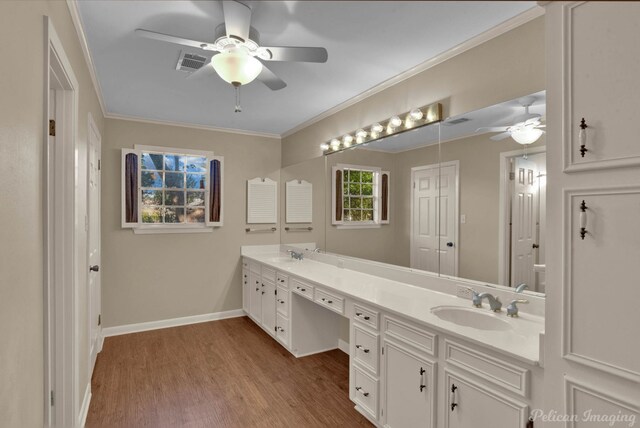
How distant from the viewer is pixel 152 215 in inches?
160

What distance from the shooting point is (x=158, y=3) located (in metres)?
1.86

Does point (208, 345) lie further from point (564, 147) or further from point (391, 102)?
point (564, 147)

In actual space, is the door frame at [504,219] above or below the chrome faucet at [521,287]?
above

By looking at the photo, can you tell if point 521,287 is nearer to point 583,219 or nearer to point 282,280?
point 583,219

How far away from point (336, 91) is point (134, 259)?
2.85 meters

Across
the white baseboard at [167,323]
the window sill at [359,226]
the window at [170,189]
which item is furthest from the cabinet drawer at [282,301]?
the window at [170,189]

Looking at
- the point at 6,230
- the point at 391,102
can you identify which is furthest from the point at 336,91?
the point at 6,230

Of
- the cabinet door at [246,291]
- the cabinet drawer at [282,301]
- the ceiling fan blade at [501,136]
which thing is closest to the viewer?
the ceiling fan blade at [501,136]

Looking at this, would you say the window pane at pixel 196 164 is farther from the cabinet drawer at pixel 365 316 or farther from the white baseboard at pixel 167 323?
the cabinet drawer at pixel 365 316

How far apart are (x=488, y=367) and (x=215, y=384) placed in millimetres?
2125

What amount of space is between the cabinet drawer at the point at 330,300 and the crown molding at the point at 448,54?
172cm

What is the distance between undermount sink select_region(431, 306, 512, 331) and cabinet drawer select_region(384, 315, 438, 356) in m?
0.20

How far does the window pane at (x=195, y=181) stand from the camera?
4.27 metres

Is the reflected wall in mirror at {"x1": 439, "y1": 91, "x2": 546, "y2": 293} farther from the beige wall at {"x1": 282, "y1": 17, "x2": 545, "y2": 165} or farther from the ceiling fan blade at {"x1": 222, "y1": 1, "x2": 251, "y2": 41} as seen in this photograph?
the ceiling fan blade at {"x1": 222, "y1": 1, "x2": 251, "y2": 41}
